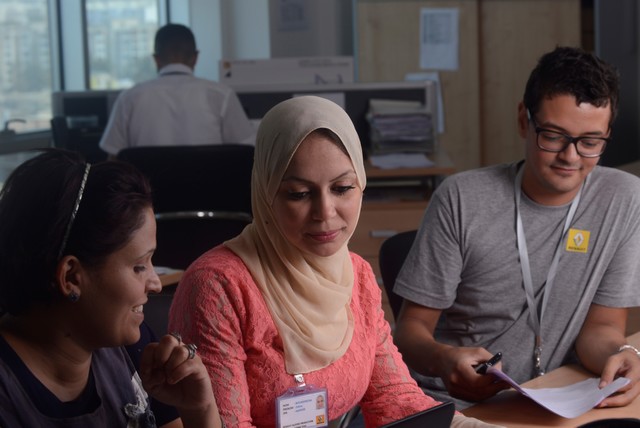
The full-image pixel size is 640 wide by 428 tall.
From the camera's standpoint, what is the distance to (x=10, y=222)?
1.23 meters

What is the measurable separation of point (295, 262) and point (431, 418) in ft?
1.51

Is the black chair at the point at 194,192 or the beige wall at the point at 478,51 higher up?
the beige wall at the point at 478,51

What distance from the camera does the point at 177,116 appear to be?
452 cm

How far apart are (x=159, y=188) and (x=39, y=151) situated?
2331 mm

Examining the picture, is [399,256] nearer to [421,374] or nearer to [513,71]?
[421,374]

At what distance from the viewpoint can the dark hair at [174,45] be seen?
182 inches

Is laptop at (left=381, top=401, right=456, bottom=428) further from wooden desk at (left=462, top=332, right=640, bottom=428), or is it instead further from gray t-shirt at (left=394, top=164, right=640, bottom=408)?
gray t-shirt at (left=394, top=164, right=640, bottom=408)

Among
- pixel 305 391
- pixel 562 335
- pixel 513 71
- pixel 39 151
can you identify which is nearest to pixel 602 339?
pixel 562 335

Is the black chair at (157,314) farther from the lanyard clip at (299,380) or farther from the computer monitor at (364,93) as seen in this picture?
the computer monitor at (364,93)

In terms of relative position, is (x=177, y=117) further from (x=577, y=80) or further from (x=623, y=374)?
(x=623, y=374)

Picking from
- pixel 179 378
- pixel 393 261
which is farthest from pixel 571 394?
pixel 179 378

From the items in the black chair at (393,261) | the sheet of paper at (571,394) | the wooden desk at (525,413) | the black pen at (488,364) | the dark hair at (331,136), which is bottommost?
the wooden desk at (525,413)

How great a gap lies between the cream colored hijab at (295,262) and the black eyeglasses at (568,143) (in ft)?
1.97

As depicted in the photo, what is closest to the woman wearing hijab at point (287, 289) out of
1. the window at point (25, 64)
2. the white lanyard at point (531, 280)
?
the white lanyard at point (531, 280)
